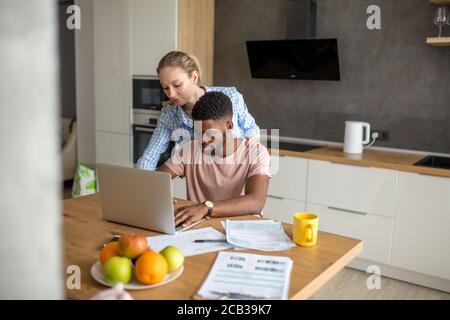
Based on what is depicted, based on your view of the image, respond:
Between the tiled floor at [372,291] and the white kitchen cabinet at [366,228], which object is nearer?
the tiled floor at [372,291]

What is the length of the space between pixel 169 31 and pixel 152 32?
200 mm

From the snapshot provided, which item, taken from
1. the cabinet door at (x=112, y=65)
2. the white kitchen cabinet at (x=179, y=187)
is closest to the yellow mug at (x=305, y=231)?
the white kitchen cabinet at (x=179, y=187)

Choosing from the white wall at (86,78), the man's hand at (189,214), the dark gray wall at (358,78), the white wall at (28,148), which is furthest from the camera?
the white wall at (86,78)

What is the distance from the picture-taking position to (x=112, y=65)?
426 cm

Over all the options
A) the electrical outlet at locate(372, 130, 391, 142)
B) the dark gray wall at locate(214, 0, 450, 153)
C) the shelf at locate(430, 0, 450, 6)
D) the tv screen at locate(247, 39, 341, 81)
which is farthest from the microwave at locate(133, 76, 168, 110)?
the shelf at locate(430, 0, 450, 6)

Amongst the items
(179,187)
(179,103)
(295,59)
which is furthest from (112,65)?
(179,103)

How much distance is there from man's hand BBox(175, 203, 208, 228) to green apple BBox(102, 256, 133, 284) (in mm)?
507

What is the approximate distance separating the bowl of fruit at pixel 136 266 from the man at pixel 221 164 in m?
0.57

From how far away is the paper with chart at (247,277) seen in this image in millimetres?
1151

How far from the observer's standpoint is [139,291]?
1.16 metres

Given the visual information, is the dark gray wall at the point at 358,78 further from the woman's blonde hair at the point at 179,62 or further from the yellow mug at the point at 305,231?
the yellow mug at the point at 305,231

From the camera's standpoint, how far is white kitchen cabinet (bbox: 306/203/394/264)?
122 inches

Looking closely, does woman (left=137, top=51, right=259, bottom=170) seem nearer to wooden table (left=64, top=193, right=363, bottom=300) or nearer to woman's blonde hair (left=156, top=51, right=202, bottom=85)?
woman's blonde hair (left=156, top=51, right=202, bottom=85)
